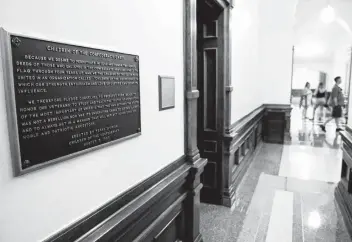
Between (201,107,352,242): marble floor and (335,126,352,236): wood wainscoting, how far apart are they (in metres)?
0.09

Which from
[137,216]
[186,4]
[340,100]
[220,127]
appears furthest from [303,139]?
[137,216]

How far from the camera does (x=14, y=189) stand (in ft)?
2.97

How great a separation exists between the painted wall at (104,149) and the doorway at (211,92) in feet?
4.40

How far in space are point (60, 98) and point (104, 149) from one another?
1.18 feet

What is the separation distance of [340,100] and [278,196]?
245 inches

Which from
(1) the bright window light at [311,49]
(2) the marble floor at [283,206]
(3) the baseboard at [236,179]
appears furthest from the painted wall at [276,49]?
(1) the bright window light at [311,49]

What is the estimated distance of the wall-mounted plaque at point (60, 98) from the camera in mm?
902

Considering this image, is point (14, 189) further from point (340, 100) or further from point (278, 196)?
point (340, 100)

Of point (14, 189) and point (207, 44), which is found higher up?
point (207, 44)

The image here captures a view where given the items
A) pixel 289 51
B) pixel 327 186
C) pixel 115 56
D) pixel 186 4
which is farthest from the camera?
pixel 289 51

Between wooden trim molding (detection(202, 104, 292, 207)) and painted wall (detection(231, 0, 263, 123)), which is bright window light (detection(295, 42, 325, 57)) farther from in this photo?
painted wall (detection(231, 0, 263, 123))

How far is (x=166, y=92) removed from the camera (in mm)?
1881

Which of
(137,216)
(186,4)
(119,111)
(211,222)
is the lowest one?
(211,222)

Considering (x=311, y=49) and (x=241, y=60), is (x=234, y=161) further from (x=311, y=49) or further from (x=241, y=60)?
(x=311, y=49)
